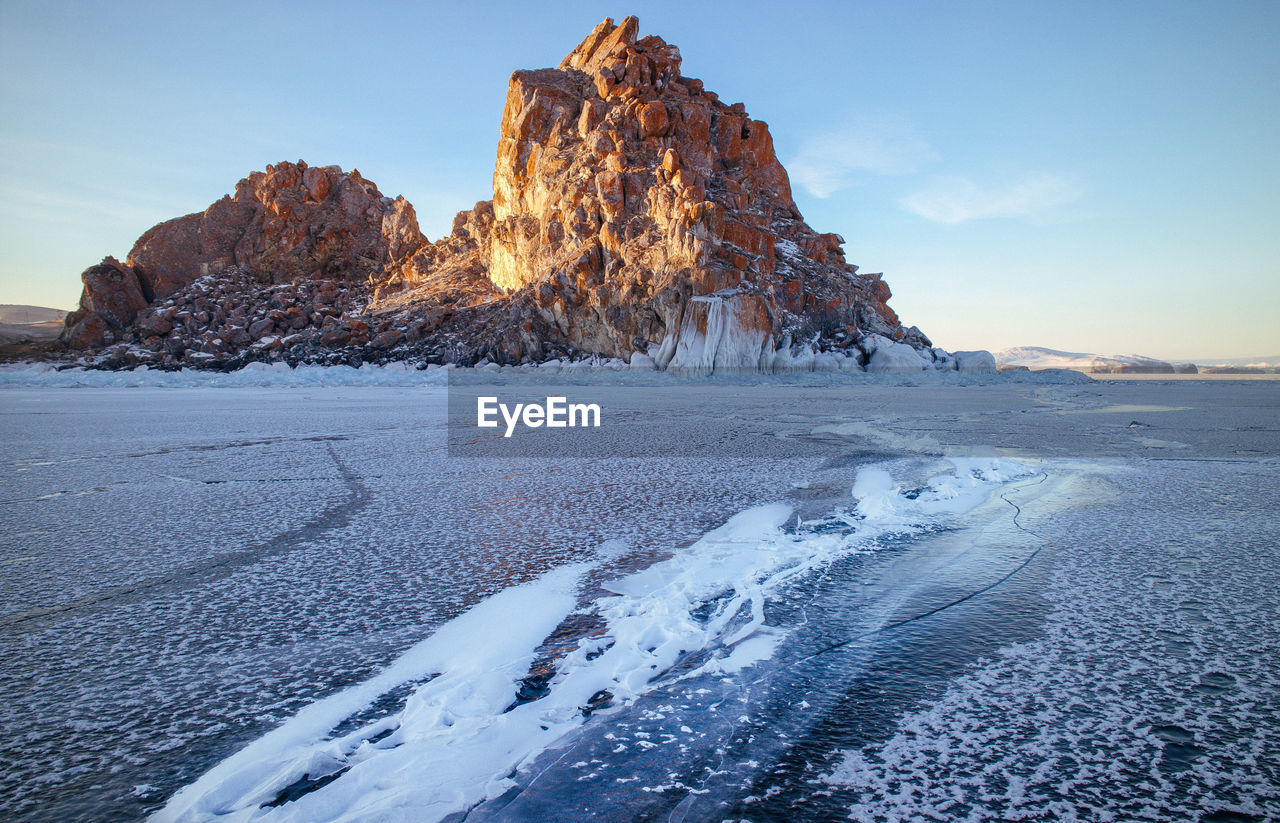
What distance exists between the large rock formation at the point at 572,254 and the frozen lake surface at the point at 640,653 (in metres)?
23.6

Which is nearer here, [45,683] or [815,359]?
[45,683]

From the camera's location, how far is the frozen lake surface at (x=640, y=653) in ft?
2.89

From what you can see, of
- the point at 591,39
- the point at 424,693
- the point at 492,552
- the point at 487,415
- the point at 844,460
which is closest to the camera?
the point at 424,693

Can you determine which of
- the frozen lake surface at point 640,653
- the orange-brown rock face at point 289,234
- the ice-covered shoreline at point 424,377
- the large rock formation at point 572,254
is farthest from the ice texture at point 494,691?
the orange-brown rock face at point 289,234

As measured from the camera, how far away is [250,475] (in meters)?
3.46

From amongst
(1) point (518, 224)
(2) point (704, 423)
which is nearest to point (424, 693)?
(2) point (704, 423)

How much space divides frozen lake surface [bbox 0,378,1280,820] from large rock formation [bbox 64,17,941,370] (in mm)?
23599

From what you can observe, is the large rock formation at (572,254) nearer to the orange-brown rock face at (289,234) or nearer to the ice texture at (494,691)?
the orange-brown rock face at (289,234)

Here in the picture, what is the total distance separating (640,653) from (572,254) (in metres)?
32.0

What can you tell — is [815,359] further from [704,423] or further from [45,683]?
[45,683]

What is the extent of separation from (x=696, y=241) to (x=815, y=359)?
7795mm

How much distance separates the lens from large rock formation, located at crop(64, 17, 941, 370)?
1078 inches

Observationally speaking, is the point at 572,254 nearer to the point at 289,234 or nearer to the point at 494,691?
the point at 289,234

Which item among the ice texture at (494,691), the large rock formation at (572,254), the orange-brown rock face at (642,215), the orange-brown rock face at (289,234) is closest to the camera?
the ice texture at (494,691)
